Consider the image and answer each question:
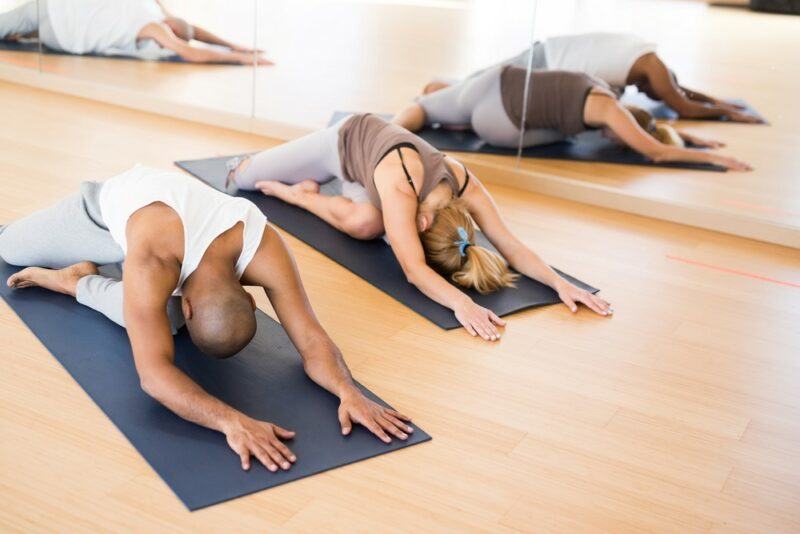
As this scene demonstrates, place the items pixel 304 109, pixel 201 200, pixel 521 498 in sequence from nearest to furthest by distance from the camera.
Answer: pixel 521 498 < pixel 201 200 < pixel 304 109

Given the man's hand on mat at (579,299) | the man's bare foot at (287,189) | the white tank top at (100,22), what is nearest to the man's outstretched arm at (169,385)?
the man's hand on mat at (579,299)

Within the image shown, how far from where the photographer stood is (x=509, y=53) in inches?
181

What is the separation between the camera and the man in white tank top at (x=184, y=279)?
2221mm

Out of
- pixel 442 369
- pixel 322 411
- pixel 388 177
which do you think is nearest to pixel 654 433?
pixel 442 369

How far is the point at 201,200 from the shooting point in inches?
102

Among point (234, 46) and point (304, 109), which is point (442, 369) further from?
point (234, 46)

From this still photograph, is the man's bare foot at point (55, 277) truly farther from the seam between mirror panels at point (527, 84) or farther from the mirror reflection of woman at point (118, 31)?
the mirror reflection of woman at point (118, 31)

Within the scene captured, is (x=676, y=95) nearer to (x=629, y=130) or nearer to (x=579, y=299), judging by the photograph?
(x=629, y=130)

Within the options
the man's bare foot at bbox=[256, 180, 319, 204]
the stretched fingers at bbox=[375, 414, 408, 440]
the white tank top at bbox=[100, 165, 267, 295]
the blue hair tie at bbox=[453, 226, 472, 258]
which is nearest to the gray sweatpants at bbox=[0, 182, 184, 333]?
the white tank top at bbox=[100, 165, 267, 295]

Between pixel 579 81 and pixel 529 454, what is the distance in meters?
2.63

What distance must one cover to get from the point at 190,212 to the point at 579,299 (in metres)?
1.48

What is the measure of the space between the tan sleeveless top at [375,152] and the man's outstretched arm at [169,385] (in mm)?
1242

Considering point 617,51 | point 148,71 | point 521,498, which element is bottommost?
point 521,498

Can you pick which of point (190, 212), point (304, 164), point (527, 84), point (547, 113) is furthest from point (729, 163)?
point (190, 212)
